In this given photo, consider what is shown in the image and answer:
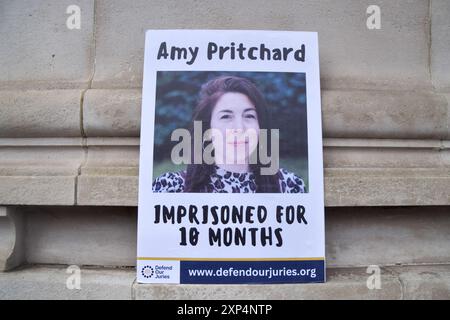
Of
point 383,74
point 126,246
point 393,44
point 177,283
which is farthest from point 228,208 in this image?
point 393,44

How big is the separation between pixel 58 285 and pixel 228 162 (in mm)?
1097

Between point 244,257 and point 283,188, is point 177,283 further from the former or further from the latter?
point 283,188

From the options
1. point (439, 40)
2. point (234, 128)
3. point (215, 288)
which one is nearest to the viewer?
point (215, 288)

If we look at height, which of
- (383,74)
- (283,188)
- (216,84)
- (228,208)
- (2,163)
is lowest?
(228,208)

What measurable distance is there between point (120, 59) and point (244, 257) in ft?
4.31

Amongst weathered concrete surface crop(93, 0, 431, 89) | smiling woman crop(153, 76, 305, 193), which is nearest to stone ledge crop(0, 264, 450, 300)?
smiling woman crop(153, 76, 305, 193)

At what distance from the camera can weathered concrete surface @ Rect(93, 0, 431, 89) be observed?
6.07ft

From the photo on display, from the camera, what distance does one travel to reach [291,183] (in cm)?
164

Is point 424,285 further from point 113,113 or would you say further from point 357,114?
point 113,113

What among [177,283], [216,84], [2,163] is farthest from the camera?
[2,163]

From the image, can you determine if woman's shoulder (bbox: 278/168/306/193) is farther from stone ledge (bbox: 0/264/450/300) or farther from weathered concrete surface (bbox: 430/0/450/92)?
weathered concrete surface (bbox: 430/0/450/92)

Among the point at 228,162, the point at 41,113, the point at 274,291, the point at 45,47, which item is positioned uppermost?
the point at 45,47

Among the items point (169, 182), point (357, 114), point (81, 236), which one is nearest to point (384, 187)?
point (357, 114)

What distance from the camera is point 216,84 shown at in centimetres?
171
